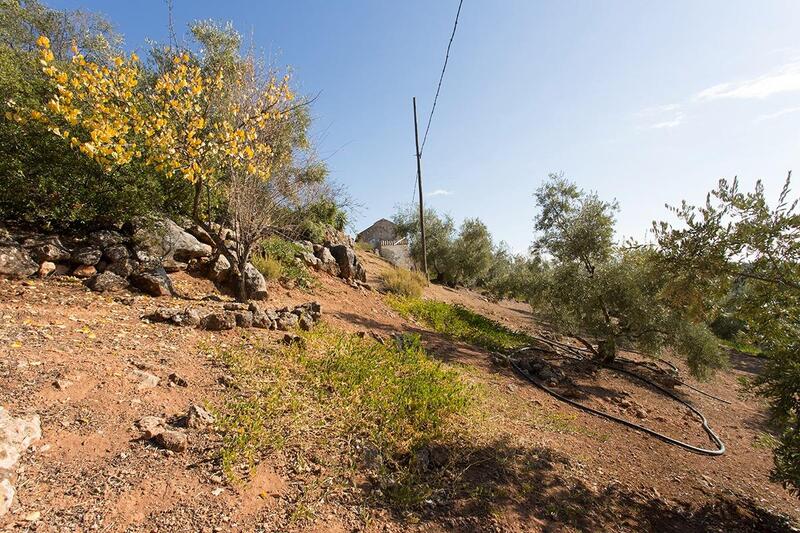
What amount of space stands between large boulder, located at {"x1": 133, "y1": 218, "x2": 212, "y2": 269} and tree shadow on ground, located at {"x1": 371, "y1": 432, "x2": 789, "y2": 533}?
6.65 m

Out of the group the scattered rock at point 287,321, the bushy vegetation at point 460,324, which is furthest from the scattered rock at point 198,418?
the bushy vegetation at point 460,324

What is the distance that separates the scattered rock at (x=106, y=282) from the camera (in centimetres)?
569

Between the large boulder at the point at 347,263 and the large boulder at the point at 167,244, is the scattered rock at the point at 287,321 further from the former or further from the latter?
the large boulder at the point at 347,263

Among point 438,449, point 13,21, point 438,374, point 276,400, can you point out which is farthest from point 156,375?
point 13,21

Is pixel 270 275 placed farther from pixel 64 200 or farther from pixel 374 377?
pixel 374 377

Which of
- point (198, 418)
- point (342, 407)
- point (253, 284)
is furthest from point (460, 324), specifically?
point (198, 418)

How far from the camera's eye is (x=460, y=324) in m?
11.4

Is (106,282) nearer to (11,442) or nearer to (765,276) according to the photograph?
(11,442)

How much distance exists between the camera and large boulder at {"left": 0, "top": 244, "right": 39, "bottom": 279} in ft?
17.0

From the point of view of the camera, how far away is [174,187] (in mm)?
7762

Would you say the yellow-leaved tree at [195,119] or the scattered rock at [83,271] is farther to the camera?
the scattered rock at [83,271]

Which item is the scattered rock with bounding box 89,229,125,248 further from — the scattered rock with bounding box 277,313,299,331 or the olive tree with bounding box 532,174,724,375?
the olive tree with bounding box 532,174,724,375

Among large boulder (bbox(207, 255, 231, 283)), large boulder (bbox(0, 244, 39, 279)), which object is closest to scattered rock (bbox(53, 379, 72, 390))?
large boulder (bbox(0, 244, 39, 279))

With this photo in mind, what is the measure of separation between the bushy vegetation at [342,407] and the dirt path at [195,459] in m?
0.25
